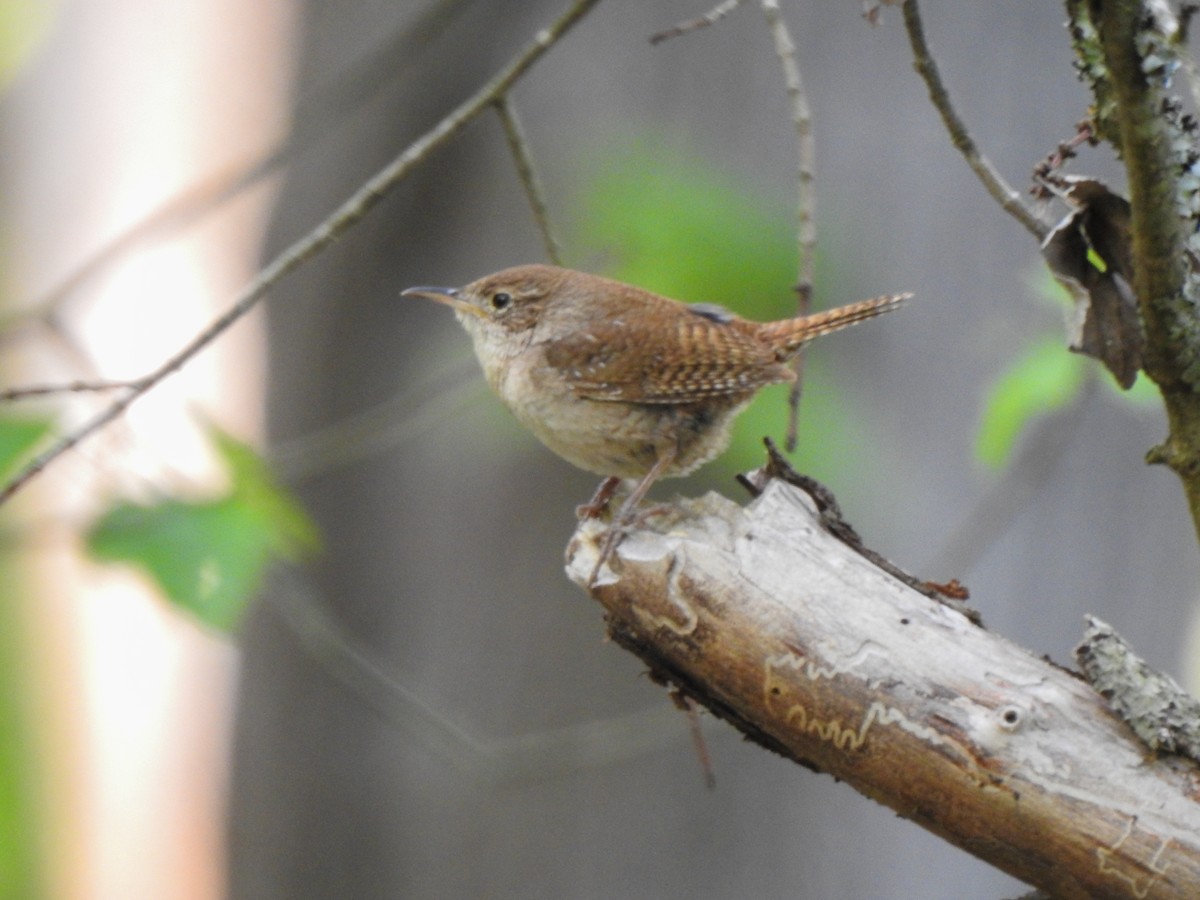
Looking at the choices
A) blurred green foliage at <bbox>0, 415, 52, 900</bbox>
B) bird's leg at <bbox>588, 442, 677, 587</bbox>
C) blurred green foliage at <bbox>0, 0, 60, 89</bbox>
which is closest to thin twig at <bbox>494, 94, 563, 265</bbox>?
bird's leg at <bbox>588, 442, 677, 587</bbox>

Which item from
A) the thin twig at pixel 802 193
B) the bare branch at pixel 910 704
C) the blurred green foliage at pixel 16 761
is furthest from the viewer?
the blurred green foliage at pixel 16 761

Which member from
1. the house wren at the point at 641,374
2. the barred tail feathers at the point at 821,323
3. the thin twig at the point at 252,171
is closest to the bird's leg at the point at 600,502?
the house wren at the point at 641,374

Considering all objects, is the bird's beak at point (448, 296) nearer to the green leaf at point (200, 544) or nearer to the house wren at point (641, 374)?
the house wren at point (641, 374)

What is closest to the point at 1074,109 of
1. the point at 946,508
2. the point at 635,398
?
the point at 946,508

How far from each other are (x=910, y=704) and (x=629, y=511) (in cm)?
69

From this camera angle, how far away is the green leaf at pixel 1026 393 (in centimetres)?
258

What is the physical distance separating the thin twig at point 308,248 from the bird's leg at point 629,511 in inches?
26.1

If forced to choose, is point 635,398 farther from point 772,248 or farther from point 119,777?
point 119,777

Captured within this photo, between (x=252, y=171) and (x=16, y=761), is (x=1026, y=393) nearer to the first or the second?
(x=252, y=171)

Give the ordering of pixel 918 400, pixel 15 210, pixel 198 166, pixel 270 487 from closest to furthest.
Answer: pixel 270 487
pixel 918 400
pixel 15 210
pixel 198 166

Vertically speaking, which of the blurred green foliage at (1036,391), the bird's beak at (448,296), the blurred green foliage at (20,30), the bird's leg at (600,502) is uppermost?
the blurred green foliage at (20,30)

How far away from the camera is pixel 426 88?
12.6ft

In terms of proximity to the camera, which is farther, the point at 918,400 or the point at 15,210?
the point at 15,210

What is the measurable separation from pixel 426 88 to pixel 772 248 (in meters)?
1.45
